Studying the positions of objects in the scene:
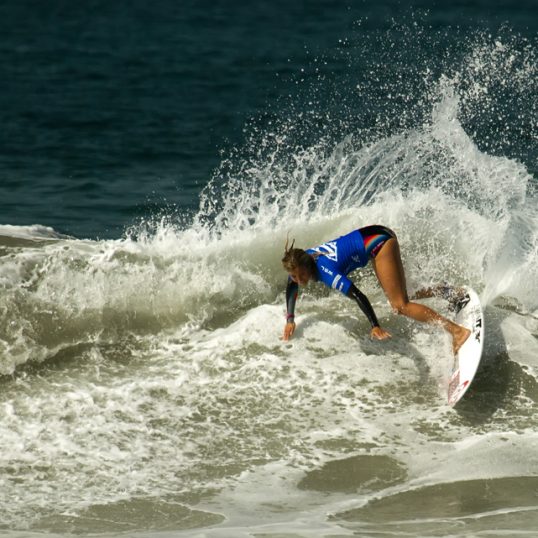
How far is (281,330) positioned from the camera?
8758 mm

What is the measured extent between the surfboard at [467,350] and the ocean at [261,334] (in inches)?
6.0

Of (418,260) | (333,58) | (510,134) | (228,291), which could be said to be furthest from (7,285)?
(333,58)

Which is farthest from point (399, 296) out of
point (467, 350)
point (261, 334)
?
point (261, 334)

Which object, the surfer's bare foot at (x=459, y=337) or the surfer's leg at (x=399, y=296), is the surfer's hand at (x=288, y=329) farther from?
the surfer's bare foot at (x=459, y=337)

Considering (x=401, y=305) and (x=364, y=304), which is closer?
(x=364, y=304)

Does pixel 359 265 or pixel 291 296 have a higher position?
pixel 359 265

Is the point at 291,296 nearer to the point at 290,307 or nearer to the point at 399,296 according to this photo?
the point at 290,307

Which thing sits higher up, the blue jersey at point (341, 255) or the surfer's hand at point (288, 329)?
the blue jersey at point (341, 255)

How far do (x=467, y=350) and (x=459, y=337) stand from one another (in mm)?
207

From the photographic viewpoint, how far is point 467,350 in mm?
7980

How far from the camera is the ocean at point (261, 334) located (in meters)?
6.38

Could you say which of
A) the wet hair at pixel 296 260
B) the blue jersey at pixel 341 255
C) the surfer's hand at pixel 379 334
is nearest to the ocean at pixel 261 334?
the surfer's hand at pixel 379 334

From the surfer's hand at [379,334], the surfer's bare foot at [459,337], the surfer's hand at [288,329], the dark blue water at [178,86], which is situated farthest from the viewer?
the dark blue water at [178,86]

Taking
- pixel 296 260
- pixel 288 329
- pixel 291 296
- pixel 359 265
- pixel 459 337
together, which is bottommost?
pixel 288 329
